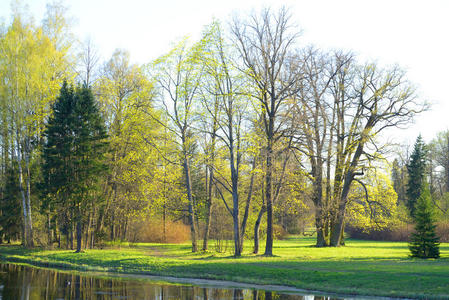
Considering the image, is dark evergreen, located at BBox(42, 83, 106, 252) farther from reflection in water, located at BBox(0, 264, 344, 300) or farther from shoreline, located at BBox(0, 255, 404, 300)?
reflection in water, located at BBox(0, 264, 344, 300)

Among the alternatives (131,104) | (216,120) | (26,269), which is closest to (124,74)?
(131,104)

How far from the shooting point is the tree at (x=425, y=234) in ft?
84.3

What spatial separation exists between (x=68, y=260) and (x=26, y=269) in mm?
3597

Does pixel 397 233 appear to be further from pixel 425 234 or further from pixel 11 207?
pixel 11 207

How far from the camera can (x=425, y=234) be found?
26031 millimetres

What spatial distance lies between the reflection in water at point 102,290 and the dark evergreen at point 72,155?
419 inches

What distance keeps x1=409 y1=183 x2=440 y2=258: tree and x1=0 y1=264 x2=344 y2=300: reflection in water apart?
13.7 m

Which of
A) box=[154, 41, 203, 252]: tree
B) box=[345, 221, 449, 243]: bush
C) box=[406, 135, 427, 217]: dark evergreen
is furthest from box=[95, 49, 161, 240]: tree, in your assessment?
box=[406, 135, 427, 217]: dark evergreen

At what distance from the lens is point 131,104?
34.9m

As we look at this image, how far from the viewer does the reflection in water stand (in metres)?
14.6

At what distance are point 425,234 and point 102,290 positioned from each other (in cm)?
1903

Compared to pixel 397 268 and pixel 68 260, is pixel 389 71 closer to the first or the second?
pixel 397 268

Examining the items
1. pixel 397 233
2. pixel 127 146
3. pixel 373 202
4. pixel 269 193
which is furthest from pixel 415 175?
pixel 127 146

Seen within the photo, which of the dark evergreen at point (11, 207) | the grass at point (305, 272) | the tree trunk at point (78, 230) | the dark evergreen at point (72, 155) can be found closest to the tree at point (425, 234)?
the grass at point (305, 272)
